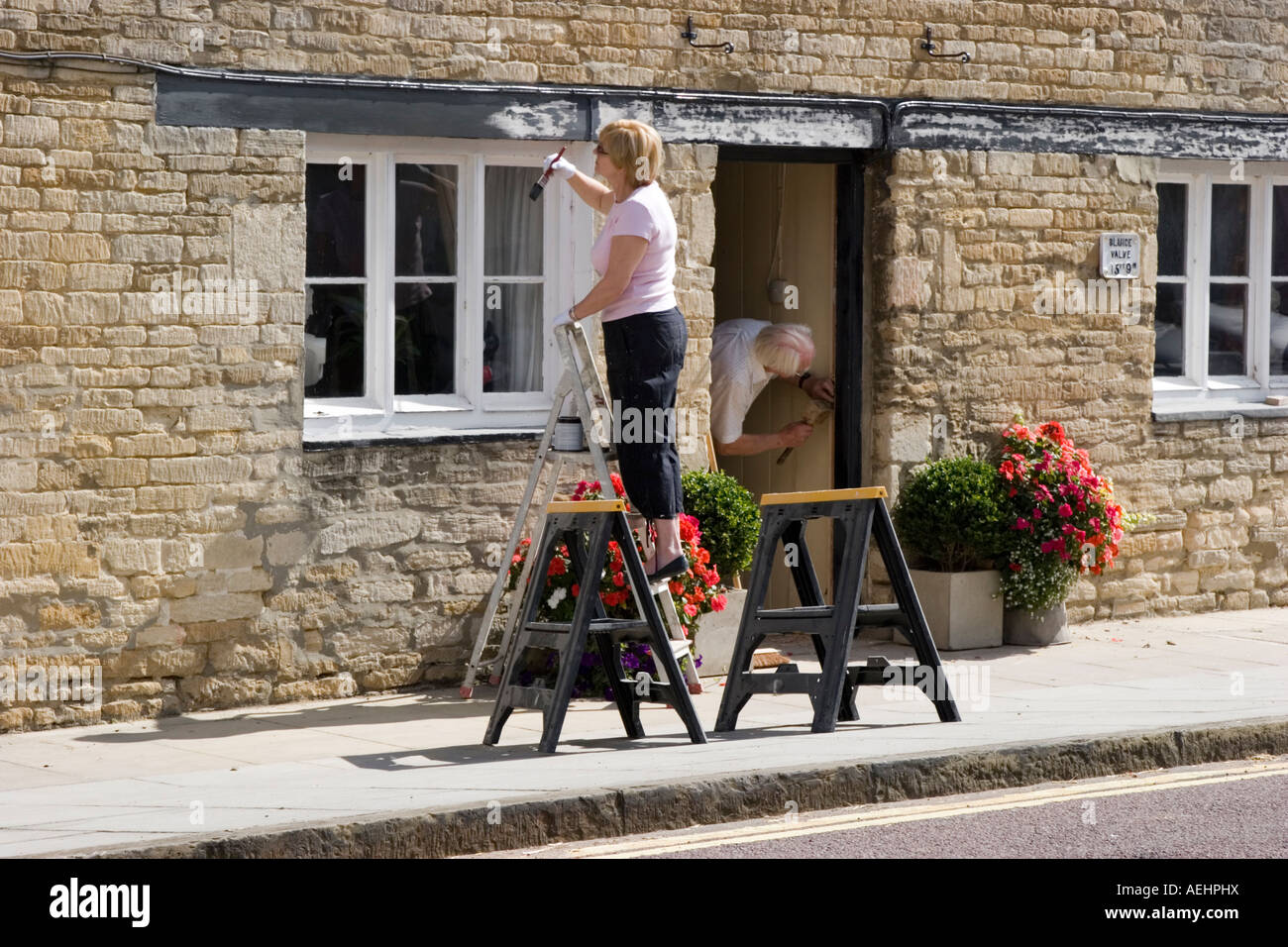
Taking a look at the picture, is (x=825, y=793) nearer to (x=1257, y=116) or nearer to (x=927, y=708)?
(x=927, y=708)

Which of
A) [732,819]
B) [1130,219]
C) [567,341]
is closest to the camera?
[732,819]

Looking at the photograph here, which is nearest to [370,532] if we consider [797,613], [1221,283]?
[797,613]

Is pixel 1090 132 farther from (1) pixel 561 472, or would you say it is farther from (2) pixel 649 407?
(2) pixel 649 407

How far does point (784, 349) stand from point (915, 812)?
4252 millimetres

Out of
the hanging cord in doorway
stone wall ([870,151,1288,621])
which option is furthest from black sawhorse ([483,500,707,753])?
the hanging cord in doorway

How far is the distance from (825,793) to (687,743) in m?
0.83

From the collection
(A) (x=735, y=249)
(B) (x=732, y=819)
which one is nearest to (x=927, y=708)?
(B) (x=732, y=819)

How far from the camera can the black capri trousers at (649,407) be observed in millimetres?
8352

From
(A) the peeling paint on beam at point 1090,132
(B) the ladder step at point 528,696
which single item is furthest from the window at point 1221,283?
(B) the ladder step at point 528,696

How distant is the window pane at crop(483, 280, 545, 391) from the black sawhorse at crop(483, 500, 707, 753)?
193cm

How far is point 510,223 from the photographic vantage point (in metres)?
9.80

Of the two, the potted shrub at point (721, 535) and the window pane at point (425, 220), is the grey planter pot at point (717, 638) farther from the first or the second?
the window pane at point (425, 220)

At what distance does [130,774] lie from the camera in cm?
752
